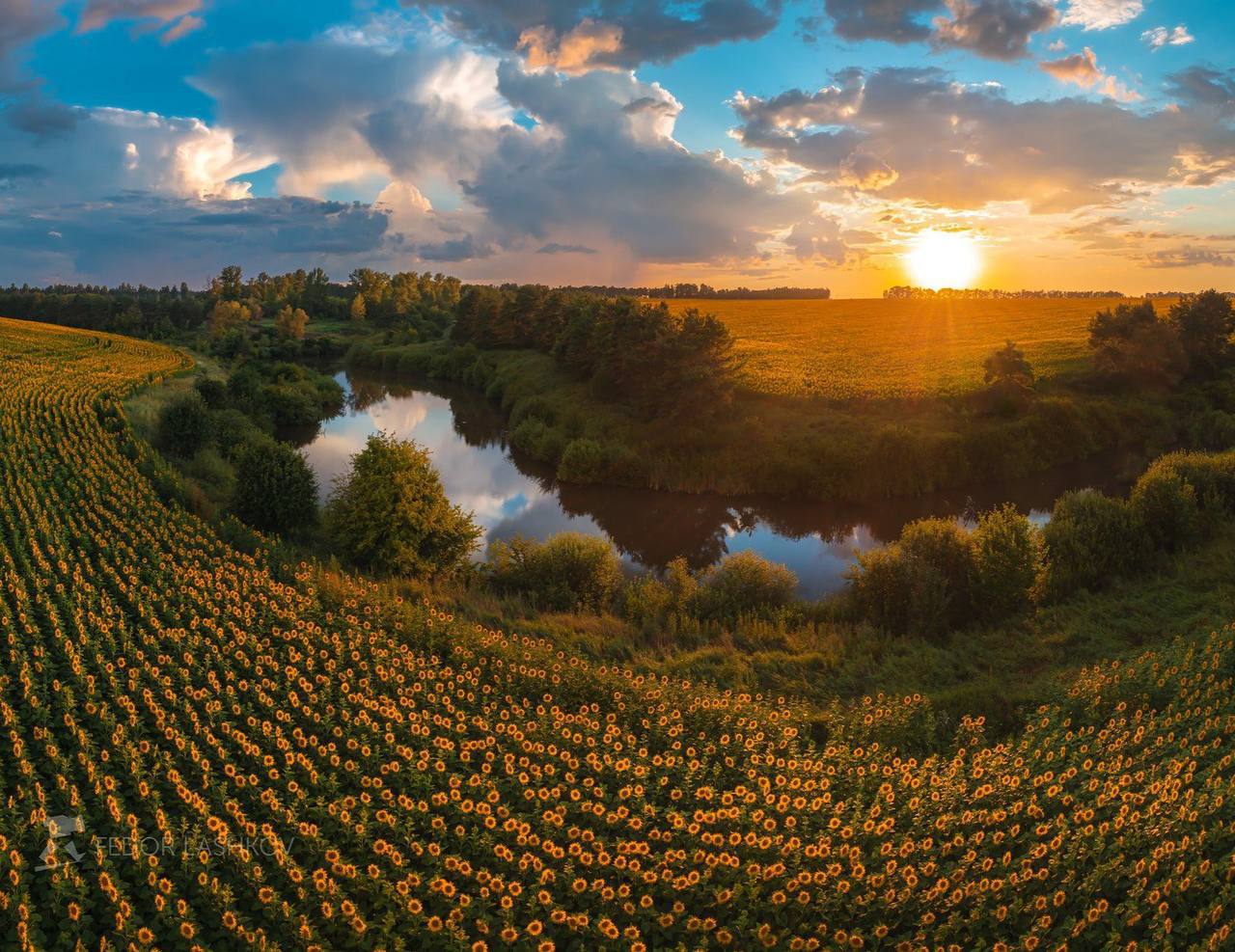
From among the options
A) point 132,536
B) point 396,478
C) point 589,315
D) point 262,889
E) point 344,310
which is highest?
point 344,310

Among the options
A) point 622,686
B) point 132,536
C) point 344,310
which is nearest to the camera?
point 622,686

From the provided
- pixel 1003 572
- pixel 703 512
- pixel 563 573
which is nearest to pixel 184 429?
pixel 563 573

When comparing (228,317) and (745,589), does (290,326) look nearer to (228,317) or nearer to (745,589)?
(228,317)

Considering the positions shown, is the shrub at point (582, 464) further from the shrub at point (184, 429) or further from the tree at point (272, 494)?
the shrub at point (184, 429)

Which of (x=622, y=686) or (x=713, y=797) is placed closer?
(x=713, y=797)

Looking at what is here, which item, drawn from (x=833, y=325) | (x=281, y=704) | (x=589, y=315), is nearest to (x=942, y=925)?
(x=281, y=704)

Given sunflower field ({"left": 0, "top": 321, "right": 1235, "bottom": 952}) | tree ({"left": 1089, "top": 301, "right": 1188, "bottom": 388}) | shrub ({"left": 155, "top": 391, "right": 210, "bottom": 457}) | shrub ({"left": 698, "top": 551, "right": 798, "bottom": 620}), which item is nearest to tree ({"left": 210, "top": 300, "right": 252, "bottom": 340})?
shrub ({"left": 155, "top": 391, "right": 210, "bottom": 457})

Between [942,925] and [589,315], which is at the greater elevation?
[589,315]

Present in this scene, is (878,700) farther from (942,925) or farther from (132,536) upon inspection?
(132,536)
